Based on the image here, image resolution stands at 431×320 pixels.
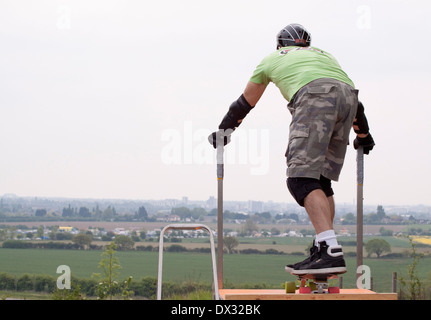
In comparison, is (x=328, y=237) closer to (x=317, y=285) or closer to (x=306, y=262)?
(x=306, y=262)

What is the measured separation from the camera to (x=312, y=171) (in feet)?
11.4

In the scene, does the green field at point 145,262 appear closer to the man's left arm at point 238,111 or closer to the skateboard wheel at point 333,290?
the man's left arm at point 238,111

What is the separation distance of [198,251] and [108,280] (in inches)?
875

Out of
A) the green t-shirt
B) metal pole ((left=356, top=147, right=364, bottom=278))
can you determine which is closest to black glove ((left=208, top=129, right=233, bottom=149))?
the green t-shirt

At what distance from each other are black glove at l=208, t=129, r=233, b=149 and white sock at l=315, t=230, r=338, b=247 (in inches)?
45.6

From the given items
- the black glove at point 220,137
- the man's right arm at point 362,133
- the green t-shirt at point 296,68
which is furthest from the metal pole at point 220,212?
the man's right arm at point 362,133

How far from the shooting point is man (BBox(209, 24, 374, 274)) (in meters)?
3.44

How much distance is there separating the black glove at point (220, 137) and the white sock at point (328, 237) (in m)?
1.16

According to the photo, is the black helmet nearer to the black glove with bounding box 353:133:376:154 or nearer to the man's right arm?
the man's right arm

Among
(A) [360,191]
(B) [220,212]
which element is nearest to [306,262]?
(B) [220,212]

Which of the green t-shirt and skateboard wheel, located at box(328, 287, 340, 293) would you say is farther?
the green t-shirt

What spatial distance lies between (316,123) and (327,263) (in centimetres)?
81
